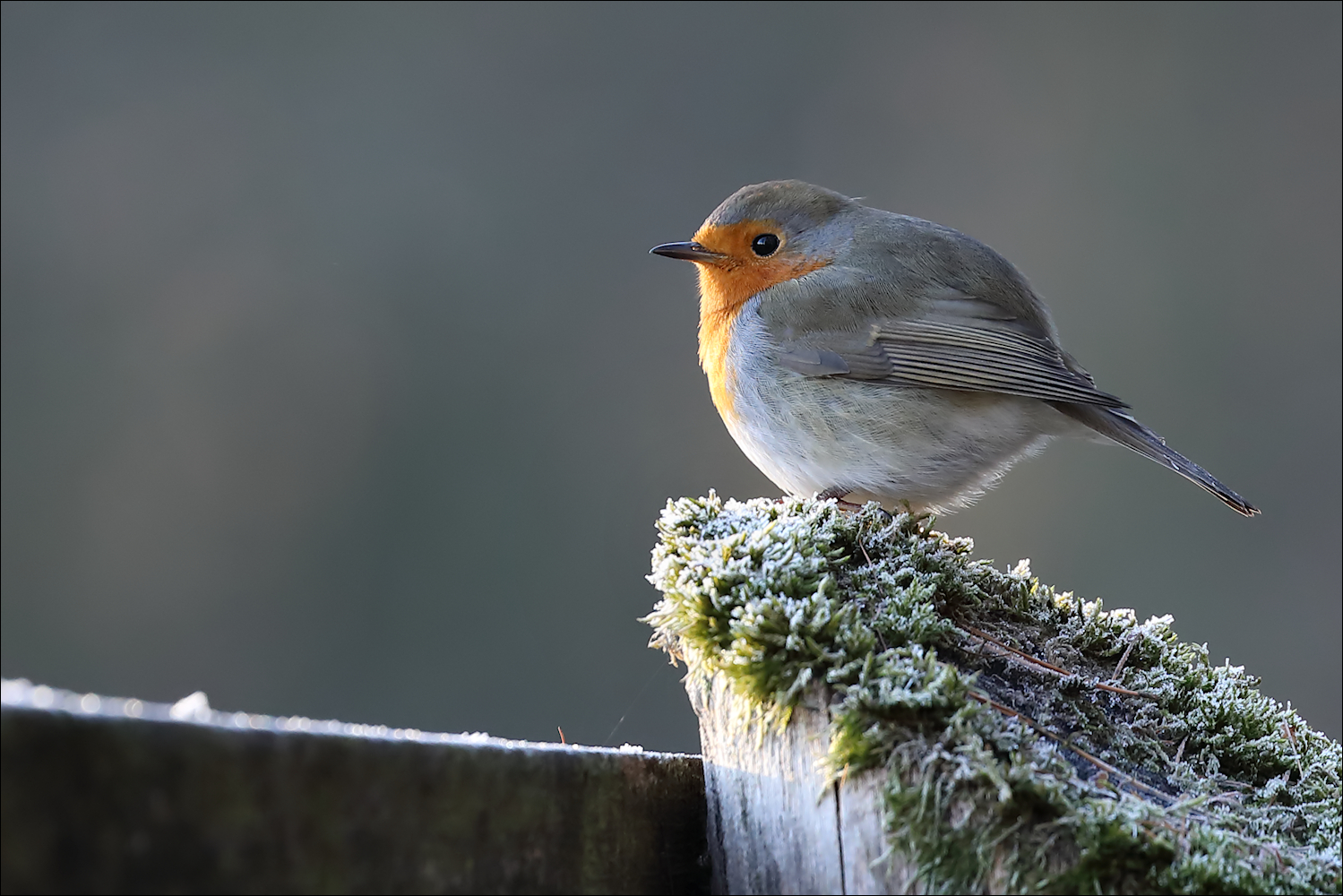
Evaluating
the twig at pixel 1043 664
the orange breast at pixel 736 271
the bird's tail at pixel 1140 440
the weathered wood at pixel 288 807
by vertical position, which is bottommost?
the weathered wood at pixel 288 807

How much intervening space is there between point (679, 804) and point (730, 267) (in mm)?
2146

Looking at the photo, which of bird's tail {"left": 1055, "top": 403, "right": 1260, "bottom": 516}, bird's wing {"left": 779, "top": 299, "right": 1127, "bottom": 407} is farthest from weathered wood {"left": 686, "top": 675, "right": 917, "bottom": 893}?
bird's tail {"left": 1055, "top": 403, "right": 1260, "bottom": 516}

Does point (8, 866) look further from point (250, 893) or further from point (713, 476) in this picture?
point (713, 476)

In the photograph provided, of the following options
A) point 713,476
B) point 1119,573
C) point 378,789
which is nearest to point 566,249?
point 713,476

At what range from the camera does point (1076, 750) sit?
61.1 inches

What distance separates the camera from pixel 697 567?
67.5 inches

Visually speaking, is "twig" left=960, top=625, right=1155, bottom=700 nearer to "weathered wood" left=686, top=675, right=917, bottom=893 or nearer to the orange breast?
"weathered wood" left=686, top=675, right=917, bottom=893

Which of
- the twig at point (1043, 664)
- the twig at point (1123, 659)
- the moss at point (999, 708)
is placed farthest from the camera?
the twig at point (1123, 659)

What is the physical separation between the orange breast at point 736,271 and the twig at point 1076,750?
1.92 m

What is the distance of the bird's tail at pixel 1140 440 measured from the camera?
9.56 feet

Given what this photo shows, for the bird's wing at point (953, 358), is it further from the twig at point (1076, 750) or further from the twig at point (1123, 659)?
the twig at point (1076, 750)

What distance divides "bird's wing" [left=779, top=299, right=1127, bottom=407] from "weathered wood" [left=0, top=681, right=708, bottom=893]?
1744 millimetres

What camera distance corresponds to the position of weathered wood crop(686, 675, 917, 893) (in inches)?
53.5

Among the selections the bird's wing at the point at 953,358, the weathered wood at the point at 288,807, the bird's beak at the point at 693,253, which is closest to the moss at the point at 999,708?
the weathered wood at the point at 288,807
